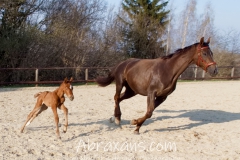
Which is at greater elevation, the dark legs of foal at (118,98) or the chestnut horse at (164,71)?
the chestnut horse at (164,71)

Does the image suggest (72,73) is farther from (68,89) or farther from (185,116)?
(68,89)

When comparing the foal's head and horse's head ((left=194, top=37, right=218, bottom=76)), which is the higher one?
horse's head ((left=194, top=37, right=218, bottom=76))

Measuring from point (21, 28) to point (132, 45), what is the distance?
10370 mm

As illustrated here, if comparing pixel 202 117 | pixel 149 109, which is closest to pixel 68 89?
pixel 149 109

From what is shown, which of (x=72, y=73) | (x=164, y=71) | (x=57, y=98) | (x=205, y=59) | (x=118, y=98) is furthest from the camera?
(x=72, y=73)

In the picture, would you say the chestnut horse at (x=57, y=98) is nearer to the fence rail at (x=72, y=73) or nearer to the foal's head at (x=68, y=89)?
the foal's head at (x=68, y=89)

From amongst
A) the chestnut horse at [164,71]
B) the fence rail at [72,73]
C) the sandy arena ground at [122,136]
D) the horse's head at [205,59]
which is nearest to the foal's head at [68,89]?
the sandy arena ground at [122,136]

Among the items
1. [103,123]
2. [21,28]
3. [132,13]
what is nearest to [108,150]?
[103,123]

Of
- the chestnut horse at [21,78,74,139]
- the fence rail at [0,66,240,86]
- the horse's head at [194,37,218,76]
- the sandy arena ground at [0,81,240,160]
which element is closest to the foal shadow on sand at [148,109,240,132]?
the sandy arena ground at [0,81,240,160]

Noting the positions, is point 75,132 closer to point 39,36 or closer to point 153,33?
point 39,36

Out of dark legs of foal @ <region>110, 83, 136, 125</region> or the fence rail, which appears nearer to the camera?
dark legs of foal @ <region>110, 83, 136, 125</region>

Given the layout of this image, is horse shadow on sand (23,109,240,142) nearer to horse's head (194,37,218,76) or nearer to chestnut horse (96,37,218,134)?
chestnut horse (96,37,218,134)

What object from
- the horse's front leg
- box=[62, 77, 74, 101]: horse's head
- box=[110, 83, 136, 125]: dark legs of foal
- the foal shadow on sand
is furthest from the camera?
the foal shadow on sand

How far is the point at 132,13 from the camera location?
89.8ft
